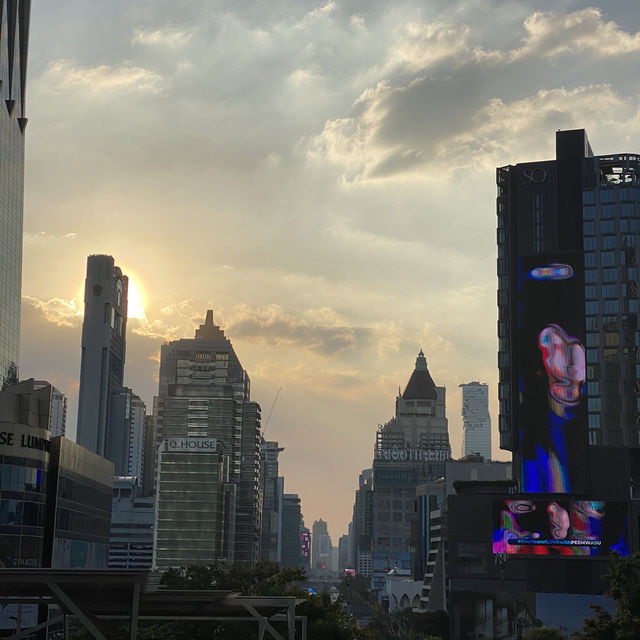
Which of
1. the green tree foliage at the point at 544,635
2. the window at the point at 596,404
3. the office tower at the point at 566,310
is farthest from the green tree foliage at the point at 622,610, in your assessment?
the window at the point at 596,404

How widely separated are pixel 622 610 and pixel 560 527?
3733 inches

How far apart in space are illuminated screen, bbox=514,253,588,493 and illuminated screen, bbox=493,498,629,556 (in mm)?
7056

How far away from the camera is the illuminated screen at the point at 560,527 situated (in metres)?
146

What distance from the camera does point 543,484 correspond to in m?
156

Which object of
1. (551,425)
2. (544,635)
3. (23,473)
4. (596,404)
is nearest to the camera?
(544,635)

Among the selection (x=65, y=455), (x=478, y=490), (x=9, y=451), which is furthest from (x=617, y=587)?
(x=478, y=490)

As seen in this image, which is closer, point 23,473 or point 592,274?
point 23,473

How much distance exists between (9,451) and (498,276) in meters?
100.0

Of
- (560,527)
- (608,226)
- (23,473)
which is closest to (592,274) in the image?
(608,226)

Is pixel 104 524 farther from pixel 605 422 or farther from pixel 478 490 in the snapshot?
pixel 605 422

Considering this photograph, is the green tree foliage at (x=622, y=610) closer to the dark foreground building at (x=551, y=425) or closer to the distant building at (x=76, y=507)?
the distant building at (x=76, y=507)

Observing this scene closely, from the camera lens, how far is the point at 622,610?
182 ft

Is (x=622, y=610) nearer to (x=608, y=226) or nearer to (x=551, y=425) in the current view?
(x=551, y=425)

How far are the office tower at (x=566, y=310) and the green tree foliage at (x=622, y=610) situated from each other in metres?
98.4
